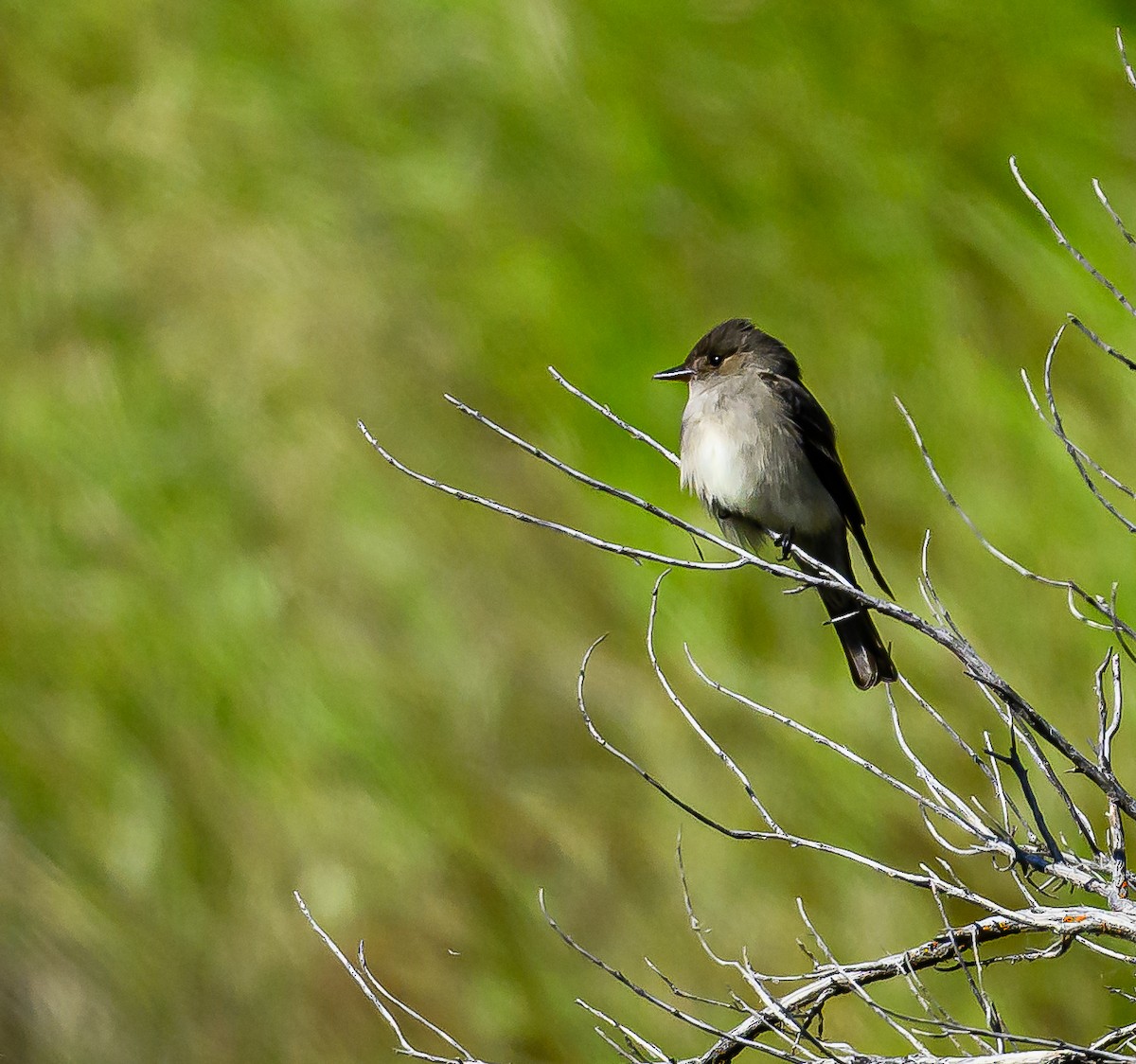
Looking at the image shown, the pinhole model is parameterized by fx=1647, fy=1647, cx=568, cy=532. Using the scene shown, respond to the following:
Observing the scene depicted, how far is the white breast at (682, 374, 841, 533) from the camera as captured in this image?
613 cm

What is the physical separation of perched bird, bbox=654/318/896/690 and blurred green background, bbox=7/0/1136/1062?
227 centimetres

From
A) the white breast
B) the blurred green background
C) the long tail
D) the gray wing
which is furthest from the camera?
the blurred green background

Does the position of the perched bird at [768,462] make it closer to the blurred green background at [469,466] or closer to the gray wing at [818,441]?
the gray wing at [818,441]

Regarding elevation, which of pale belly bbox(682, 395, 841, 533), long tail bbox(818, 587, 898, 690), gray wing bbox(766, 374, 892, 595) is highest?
gray wing bbox(766, 374, 892, 595)

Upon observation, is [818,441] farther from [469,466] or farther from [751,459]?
[469,466]

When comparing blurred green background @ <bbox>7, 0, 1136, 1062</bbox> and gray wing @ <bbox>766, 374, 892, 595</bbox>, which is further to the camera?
blurred green background @ <bbox>7, 0, 1136, 1062</bbox>

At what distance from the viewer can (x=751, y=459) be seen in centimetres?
613

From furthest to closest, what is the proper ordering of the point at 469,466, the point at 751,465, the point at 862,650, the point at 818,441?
the point at 469,466
the point at 818,441
the point at 862,650
the point at 751,465

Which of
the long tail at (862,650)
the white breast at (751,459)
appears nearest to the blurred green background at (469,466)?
the long tail at (862,650)

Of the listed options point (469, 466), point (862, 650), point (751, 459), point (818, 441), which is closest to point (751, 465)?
point (751, 459)

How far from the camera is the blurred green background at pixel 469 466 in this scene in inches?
319

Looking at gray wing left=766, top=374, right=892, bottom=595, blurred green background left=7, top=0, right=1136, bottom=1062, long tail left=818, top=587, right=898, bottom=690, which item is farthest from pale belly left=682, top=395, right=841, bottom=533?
blurred green background left=7, top=0, right=1136, bottom=1062

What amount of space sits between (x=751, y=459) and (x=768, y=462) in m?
0.08

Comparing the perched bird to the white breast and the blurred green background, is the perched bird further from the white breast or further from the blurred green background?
the blurred green background
